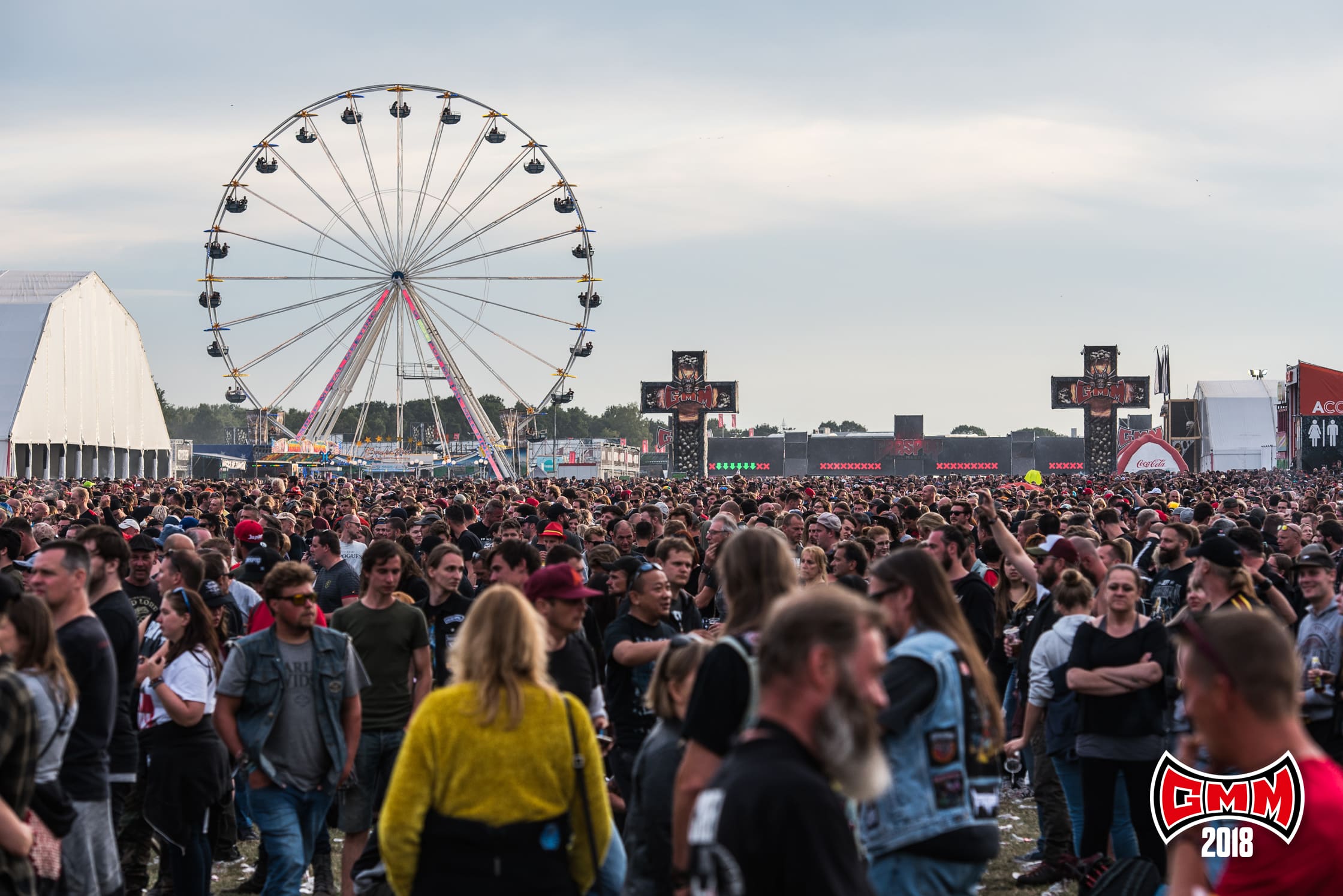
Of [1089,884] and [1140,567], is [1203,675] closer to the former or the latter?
[1089,884]

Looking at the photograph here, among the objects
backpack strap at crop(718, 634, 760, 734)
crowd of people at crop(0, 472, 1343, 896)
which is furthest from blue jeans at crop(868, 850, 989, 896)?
backpack strap at crop(718, 634, 760, 734)

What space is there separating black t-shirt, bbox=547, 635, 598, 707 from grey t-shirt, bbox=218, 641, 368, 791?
115cm

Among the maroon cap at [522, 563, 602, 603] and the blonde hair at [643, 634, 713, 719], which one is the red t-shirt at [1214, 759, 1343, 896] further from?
the maroon cap at [522, 563, 602, 603]

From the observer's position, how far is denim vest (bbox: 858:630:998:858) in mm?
3900

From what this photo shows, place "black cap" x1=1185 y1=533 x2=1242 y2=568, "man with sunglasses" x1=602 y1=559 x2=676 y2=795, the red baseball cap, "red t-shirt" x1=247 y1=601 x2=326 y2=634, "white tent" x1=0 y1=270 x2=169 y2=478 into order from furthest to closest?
"white tent" x1=0 y1=270 x2=169 y2=478, the red baseball cap, "red t-shirt" x1=247 y1=601 x2=326 y2=634, "black cap" x1=1185 y1=533 x2=1242 y2=568, "man with sunglasses" x1=602 y1=559 x2=676 y2=795

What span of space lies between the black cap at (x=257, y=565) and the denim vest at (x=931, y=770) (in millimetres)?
6356

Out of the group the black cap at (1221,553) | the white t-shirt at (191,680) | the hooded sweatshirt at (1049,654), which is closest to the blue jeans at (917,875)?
the black cap at (1221,553)

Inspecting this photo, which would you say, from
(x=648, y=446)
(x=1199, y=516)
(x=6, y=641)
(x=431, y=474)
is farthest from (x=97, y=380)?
(x=648, y=446)

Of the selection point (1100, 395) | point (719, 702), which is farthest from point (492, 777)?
point (1100, 395)

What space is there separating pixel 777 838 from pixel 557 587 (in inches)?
123

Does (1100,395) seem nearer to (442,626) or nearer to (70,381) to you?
(70,381)

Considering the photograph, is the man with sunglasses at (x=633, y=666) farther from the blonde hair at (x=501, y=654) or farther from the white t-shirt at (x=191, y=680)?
the blonde hair at (x=501, y=654)

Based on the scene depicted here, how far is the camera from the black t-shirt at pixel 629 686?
654cm

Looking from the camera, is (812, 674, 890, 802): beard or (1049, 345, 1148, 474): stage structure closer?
(812, 674, 890, 802): beard
